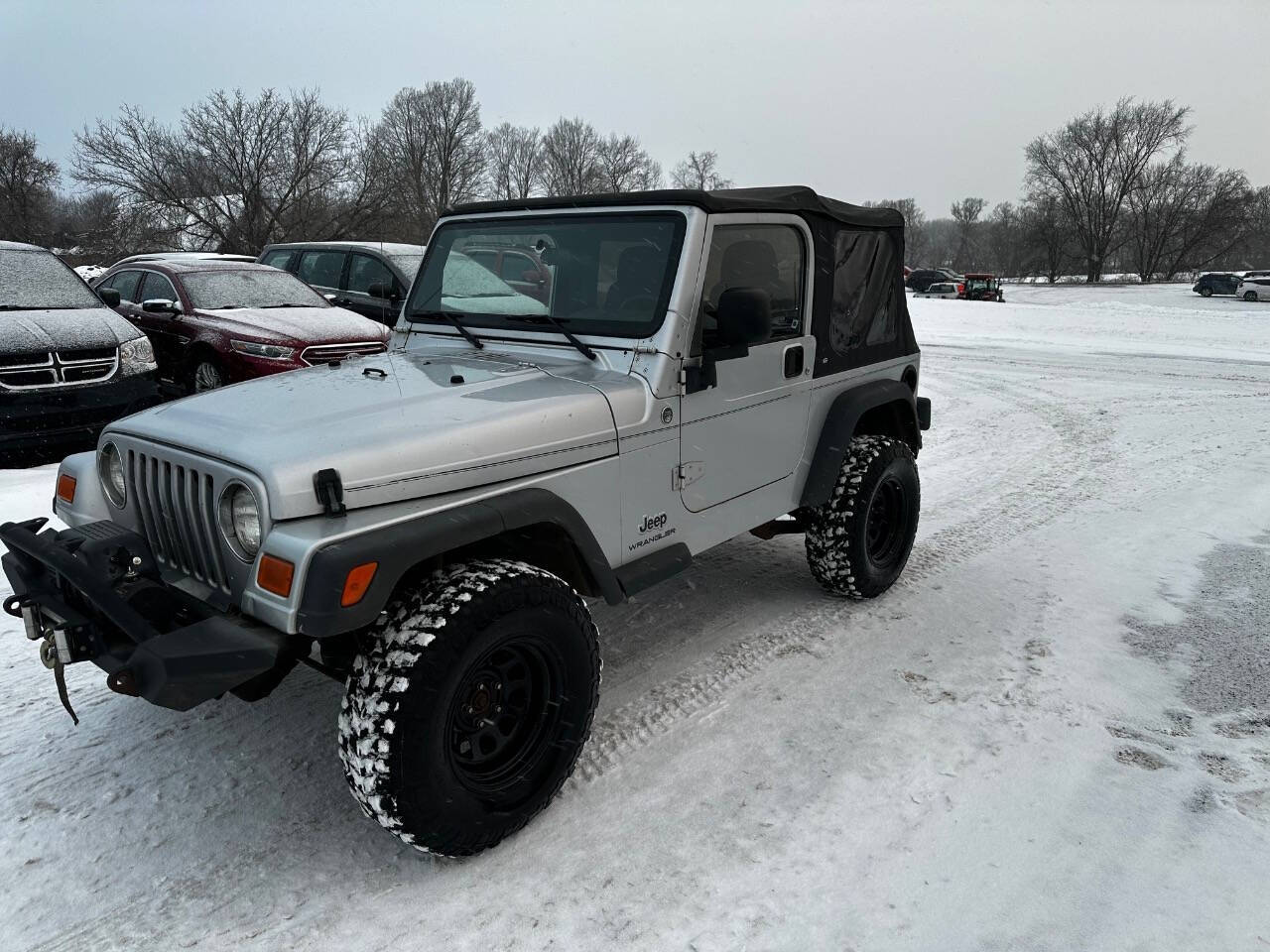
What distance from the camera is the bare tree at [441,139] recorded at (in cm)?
4753

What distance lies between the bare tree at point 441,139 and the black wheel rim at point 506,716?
45.0 m

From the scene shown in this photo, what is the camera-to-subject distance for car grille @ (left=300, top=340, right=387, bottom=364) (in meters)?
7.86

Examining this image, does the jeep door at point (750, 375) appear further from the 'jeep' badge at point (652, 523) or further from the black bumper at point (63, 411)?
the black bumper at point (63, 411)

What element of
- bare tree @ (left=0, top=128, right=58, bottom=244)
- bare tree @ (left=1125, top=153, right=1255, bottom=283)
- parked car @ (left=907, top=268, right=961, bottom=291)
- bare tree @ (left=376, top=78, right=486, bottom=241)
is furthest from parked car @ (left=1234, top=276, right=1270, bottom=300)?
bare tree @ (left=0, top=128, right=58, bottom=244)

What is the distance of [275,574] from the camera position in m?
2.30

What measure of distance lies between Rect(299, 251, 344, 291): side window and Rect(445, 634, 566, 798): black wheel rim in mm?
9134

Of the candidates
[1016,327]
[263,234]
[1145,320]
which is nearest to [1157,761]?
[1016,327]

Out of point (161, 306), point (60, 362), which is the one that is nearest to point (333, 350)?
point (161, 306)

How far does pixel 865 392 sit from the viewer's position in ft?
14.4

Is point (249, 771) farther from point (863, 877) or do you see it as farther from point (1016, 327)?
point (1016, 327)

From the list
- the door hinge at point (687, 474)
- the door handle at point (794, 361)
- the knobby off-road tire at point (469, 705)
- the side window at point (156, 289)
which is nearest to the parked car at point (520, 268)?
the door hinge at point (687, 474)

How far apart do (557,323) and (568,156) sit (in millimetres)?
64264

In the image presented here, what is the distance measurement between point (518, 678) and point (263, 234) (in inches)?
1206

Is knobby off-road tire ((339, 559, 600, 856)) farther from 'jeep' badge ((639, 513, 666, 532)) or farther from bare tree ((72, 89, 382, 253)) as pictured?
bare tree ((72, 89, 382, 253))
